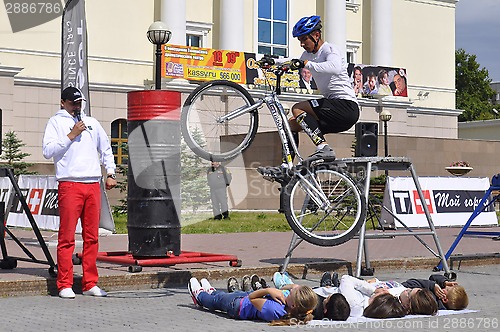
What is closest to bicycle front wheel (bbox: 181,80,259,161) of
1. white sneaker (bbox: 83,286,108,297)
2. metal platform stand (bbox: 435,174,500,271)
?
white sneaker (bbox: 83,286,108,297)

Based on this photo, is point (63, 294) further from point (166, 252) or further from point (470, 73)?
point (470, 73)

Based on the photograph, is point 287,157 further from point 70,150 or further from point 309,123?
point 70,150

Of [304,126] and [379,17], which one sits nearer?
[304,126]

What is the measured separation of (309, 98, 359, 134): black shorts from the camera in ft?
33.2

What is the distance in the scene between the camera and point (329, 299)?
834 cm

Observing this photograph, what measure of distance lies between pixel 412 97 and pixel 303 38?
151 ft

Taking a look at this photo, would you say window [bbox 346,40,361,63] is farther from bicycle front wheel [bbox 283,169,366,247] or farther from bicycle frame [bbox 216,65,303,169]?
bicycle frame [bbox 216,65,303,169]

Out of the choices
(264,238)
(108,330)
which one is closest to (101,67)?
(264,238)

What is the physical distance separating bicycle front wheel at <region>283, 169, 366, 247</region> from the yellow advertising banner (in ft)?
105

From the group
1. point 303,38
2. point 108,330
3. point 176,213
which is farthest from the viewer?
point 176,213

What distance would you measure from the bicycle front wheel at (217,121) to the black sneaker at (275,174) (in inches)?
24.7

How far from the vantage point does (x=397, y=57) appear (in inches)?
2142

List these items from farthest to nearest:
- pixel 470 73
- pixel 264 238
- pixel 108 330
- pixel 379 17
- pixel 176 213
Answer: pixel 470 73 < pixel 379 17 < pixel 264 238 < pixel 176 213 < pixel 108 330

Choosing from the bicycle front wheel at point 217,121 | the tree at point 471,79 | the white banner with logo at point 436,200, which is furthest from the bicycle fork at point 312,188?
the tree at point 471,79
